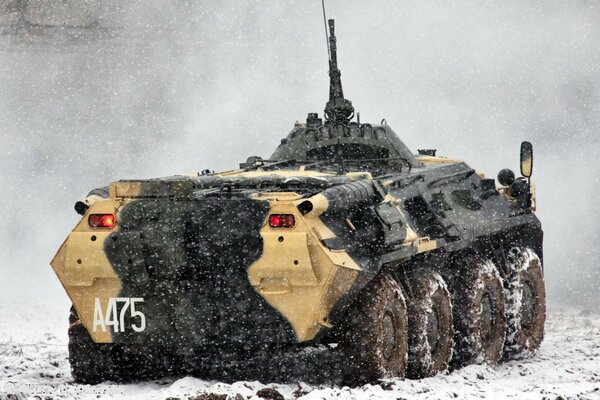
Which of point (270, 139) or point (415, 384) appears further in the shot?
point (270, 139)

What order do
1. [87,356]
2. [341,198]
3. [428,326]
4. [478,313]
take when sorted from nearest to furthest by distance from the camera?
[341,198], [87,356], [428,326], [478,313]

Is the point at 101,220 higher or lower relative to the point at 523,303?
higher

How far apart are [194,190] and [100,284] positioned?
116 cm

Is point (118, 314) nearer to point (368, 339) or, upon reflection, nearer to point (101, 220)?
point (101, 220)

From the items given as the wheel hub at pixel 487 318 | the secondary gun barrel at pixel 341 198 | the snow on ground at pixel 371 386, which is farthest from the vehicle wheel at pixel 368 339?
the wheel hub at pixel 487 318

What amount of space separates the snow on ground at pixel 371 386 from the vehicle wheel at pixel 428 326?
0.55 feet

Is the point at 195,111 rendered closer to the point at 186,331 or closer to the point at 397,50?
the point at 397,50

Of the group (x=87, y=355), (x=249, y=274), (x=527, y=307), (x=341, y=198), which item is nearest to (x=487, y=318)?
(x=527, y=307)

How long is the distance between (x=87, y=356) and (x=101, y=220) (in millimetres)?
1208

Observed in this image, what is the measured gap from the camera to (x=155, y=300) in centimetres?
1186

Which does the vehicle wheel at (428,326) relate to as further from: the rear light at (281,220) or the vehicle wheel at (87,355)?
the vehicle wheel at (87,355)

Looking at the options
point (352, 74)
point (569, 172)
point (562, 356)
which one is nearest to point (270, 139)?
point (352, 74)

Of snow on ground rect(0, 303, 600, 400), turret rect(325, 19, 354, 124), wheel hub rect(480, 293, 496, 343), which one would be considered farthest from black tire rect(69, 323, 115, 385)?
turret rect(325, 19, 354, 124)

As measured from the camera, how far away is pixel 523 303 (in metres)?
15.9
